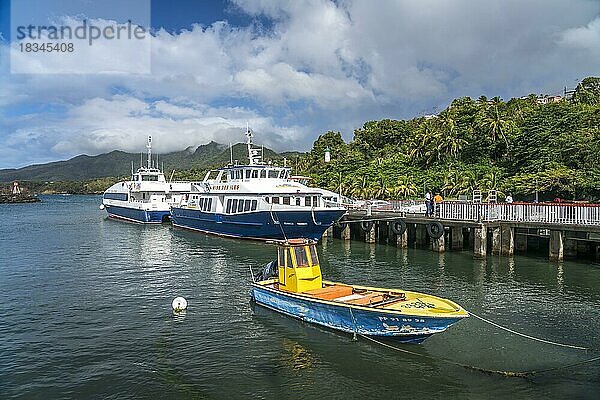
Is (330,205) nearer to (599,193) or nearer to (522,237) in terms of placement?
(522,237)

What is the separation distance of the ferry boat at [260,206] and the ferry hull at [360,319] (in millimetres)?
15914

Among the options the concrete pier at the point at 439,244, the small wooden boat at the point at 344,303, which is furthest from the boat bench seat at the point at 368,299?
the concrete pier at the point at 439,244

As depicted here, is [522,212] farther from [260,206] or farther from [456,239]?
[260,206]

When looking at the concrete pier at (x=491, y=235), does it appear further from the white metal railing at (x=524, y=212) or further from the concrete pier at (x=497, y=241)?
the white metal railing at (x=524, y=212)

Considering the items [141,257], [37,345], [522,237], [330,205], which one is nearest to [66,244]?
[141,257]

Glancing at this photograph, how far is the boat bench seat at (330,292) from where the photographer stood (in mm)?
16545

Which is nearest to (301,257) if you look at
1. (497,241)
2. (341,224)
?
(497,241)

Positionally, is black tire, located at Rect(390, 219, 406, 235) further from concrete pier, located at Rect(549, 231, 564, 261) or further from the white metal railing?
concrete pier, located at Rect(549, 231, 564, 261)

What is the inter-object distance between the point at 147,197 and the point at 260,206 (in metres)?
31.0

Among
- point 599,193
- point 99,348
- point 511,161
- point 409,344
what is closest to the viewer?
point 409,344

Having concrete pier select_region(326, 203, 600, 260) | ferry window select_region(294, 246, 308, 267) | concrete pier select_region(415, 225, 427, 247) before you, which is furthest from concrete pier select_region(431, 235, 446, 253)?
ferry window select_region(294, 246, 308, 267)

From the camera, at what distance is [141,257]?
3438cm

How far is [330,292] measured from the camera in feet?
55.1

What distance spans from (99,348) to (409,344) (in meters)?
9.43
